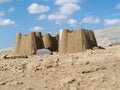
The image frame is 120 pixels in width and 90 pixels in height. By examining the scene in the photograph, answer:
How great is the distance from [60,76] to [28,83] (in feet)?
2.39

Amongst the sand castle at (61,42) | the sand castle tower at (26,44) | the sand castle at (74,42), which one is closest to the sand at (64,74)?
the sand castle at (74,42)

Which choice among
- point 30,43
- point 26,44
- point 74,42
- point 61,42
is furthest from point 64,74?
point 26,44

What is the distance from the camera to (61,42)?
18.7 m

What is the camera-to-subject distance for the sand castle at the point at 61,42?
17938 mm

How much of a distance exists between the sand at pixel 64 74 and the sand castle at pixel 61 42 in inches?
352

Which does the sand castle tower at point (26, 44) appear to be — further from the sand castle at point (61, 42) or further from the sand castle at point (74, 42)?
the sand castle at point (74, 42)

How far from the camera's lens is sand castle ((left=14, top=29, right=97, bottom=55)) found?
17.9 meters

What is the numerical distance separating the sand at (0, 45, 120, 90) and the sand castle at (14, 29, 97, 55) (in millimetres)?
8950

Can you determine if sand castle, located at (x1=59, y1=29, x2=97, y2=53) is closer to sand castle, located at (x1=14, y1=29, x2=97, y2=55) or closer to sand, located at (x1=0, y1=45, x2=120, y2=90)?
sand castle, located at (x1=14, y1=29, x2=97, y2=55)

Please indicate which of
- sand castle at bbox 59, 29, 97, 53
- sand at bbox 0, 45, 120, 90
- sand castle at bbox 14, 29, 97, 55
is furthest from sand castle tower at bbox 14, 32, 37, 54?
sand at bbox 0, 45, 120, 90

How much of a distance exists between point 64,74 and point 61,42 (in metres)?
11.0

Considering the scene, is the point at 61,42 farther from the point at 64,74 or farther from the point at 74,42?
the point at 64,74

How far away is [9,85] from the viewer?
767 cm

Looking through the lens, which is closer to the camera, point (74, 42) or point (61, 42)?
point (74, 42)
